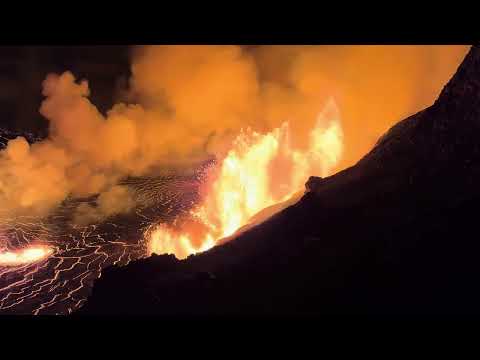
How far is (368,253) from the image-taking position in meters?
11.6

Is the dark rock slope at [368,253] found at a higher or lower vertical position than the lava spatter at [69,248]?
lower

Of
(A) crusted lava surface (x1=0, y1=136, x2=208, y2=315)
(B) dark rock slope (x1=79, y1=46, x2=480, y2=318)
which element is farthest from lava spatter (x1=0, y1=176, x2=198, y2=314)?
(B) dark rock slope (x1=79, y1=46, x2=480, y2=318)

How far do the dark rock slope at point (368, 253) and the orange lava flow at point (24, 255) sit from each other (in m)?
21.7

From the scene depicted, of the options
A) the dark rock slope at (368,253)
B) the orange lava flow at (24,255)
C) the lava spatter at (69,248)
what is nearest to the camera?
the dark rock slope at (368,253)

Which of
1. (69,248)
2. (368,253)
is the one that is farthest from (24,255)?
(368,253)

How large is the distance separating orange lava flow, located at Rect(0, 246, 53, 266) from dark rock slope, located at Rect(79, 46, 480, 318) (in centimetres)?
2168

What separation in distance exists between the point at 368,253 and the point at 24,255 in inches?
1354

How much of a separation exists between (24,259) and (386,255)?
3433cm

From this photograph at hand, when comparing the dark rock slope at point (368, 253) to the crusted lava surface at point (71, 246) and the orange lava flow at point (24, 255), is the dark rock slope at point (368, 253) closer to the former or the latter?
the crusted lava surface at point (71, 246)

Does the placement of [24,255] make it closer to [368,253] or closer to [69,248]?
[69,248]

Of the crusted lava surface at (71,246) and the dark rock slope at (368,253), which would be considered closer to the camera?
the dark rock slope at (368,253)

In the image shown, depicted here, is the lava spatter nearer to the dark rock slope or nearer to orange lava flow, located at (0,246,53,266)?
orange lava flow, located at (0,246,53,266)

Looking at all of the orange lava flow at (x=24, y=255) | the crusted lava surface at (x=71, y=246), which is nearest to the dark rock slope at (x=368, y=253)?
the crusted lava surface at (x=71, y=246)

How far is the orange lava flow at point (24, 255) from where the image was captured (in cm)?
3105
